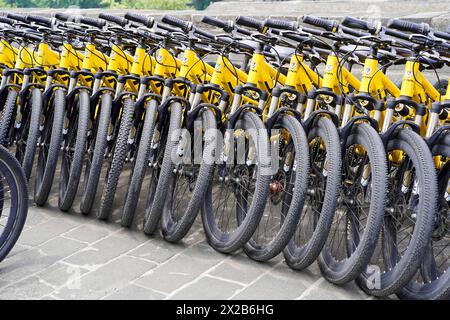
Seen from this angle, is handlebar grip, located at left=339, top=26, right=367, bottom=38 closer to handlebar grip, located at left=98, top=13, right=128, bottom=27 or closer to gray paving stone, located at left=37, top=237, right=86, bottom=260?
handlebar grip, located at left=98, top=13, right=128, bottom=27

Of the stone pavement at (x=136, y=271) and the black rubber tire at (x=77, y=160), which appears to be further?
the black rubber tire at (x=77, y=160)

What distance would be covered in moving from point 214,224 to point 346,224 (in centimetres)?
85

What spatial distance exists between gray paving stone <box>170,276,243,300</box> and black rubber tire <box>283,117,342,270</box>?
0.39 m

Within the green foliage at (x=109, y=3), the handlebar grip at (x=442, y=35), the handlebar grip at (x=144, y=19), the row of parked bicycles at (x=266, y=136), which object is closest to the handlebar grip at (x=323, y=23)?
the row of parked bicycles at (x=266, y=136)

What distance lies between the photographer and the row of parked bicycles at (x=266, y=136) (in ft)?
11.8

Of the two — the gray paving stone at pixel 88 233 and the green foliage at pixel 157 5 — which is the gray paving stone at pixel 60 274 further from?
the green foliage at pixel 157 5

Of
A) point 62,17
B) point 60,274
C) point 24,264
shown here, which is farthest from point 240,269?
point 62,17

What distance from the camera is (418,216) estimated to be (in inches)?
131

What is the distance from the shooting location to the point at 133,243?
14.4 ft

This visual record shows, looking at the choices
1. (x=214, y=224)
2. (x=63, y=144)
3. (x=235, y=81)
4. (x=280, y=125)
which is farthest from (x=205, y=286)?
(x=63, y=144)

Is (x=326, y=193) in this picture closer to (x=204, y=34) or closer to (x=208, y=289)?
(x=208, y=289)

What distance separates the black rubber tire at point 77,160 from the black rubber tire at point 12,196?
0.86 metres

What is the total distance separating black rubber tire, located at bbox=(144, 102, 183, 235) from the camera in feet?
13.9
